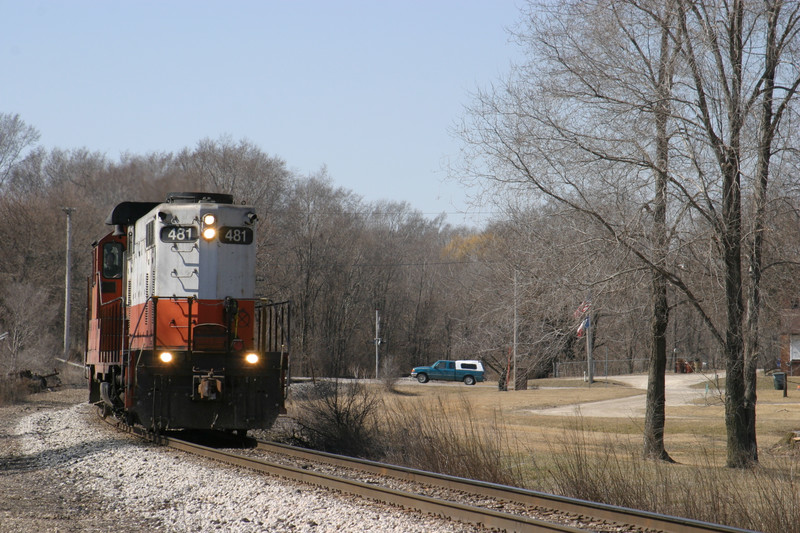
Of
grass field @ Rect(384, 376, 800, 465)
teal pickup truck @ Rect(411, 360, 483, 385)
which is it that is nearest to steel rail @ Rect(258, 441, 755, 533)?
grass field @ Rect(384, 376, 800, 465)

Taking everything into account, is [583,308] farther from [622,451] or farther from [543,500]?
[543,500]

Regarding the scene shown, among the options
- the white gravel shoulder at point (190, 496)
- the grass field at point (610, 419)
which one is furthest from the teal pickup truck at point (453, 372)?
the white gravel shoulder at point (190, 496)

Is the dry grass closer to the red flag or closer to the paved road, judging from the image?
the paved road

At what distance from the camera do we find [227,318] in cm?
1229

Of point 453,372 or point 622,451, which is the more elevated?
point 622,451

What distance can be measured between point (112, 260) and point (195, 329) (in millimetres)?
4121

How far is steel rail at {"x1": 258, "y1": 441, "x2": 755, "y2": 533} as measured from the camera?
21.0 feet

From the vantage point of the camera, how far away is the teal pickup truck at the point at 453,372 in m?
49.1

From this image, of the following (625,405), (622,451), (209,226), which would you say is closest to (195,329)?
(209,226)

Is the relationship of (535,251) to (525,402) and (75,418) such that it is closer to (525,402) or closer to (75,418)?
(75,418)

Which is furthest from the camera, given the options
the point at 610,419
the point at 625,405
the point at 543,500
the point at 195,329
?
the point at 625,405

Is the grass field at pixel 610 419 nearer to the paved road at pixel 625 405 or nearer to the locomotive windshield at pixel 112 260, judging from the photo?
the paved road at pixel 625 405

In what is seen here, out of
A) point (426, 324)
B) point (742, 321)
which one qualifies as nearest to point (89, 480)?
point (742, 321)

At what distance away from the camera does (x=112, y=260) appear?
50.1 feet
